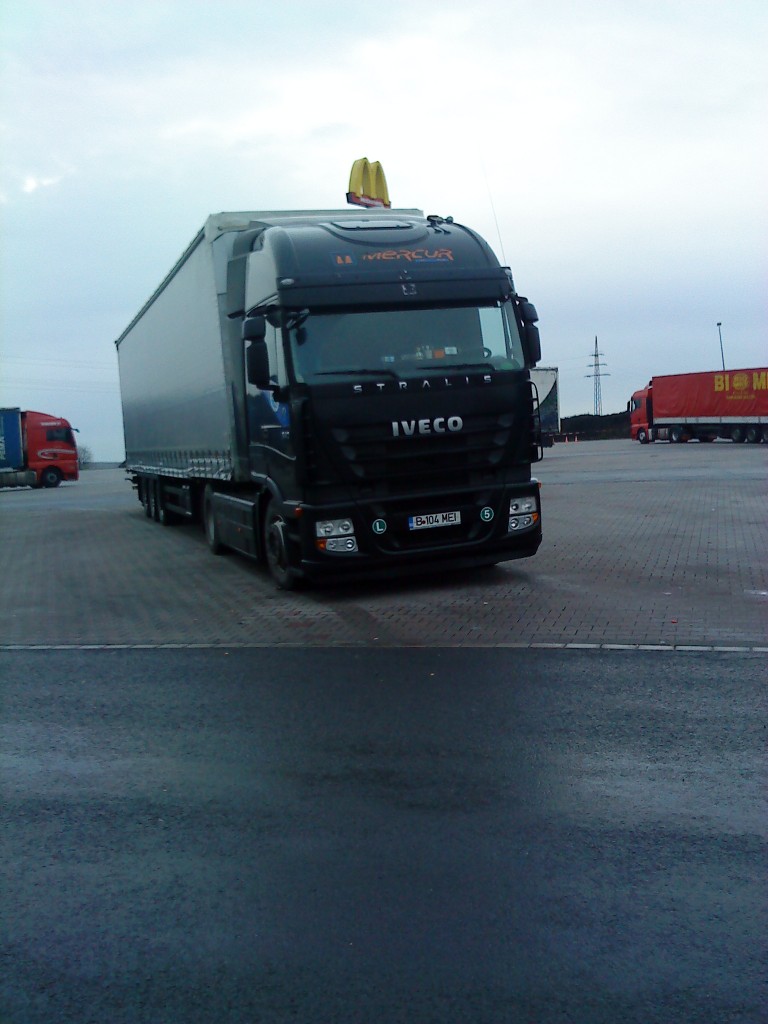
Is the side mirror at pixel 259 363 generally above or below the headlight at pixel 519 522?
above

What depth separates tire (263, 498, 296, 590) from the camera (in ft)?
38.8

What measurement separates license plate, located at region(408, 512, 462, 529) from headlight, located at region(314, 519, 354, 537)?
0.64 metres

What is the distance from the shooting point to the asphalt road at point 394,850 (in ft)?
11.7

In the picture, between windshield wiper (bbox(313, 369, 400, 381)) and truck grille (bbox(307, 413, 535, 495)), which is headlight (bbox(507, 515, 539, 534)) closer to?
truck grille (bbox(307, 413, 535, 495))

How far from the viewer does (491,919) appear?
4012 millimetres

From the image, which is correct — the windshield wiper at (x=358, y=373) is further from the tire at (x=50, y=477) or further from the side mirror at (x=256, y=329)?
the tire at (x=50, y=477)

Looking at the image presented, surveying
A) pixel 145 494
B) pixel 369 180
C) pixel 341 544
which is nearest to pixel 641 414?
pixel 145 494

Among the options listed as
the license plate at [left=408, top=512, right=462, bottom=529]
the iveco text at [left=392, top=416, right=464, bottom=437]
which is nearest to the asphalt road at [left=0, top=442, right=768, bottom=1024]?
the license plate at [left=408, top=512, right=462, bottom=529]

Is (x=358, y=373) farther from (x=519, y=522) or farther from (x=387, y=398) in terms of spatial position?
(x=519, y=522)

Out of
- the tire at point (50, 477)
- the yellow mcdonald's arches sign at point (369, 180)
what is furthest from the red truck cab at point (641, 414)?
the yellow mcdonald's arches sign at point (369, 180)

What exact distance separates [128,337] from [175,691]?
17.6 metres

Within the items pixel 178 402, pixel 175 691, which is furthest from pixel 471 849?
pixel 178 402

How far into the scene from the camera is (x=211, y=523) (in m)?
16.4

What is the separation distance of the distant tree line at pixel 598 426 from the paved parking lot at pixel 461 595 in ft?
204
